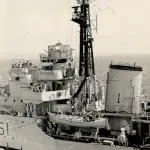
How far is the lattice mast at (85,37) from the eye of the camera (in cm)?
1543

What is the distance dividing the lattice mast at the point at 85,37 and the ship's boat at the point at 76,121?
2185 mm

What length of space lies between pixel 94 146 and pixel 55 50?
17.4 ft

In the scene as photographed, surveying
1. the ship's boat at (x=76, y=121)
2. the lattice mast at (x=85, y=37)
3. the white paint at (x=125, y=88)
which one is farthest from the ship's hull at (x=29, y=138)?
the lattice mast at (x=85, y=37)

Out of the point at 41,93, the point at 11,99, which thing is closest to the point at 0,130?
the point at 11,99

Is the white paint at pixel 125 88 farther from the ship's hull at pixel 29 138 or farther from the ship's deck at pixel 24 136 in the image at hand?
the ship's deck at pixel 24 136

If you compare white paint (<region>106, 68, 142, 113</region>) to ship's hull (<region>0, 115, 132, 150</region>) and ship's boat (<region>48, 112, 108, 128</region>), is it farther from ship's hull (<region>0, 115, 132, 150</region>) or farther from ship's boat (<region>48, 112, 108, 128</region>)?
ship's hull (<region>0, 115, 132, 150</region>)

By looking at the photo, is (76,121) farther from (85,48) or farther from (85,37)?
(85,37)

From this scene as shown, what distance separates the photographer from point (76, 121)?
46.9 ft

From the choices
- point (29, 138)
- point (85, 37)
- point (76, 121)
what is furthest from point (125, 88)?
point (29, 138)

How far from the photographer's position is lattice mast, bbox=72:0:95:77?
15430 millimetres

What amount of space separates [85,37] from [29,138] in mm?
5404

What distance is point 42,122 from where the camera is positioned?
15.4 meters

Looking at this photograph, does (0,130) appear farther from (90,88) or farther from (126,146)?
(126,146)

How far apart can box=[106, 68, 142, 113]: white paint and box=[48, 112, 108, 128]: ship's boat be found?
1.15 m
